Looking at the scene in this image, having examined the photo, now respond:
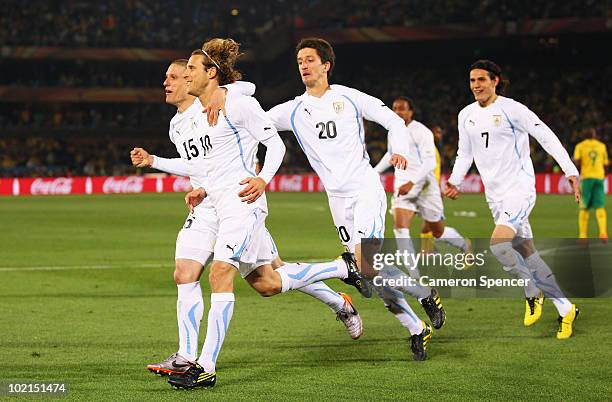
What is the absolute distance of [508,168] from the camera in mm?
9625

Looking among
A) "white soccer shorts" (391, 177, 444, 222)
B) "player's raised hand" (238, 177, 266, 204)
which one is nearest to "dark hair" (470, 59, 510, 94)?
"player's raised hand" (238, 177, 266, 204)

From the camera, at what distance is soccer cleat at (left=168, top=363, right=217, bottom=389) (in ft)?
22.1

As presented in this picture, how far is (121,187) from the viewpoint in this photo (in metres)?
44.0

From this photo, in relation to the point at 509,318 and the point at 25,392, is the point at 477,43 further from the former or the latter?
the point at 25,392

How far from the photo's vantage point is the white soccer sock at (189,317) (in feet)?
23.2

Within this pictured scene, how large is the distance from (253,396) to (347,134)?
2.64 metres

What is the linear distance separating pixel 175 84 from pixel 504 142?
3388mm

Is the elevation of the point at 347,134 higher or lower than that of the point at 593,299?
higher

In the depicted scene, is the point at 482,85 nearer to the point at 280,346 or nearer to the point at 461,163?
the point at 461,163

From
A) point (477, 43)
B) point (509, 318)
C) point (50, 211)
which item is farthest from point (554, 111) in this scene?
point (509, 318)

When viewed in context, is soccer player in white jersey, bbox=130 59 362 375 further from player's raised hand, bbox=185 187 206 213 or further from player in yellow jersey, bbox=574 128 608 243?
player in yellow jersey, bbox=574 128 608 243

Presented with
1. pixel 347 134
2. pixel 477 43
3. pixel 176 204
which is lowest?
pixel 176 204

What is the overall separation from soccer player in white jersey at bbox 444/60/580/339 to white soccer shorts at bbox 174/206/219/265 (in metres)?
3.22

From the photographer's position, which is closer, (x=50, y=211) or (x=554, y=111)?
(x=50, y=211)
